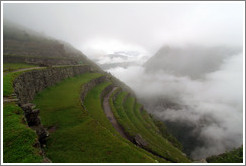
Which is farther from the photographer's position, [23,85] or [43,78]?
[43,78]

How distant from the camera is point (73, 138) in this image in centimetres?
1205

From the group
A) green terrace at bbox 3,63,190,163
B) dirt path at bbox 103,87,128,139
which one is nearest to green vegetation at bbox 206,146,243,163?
dirt path at bbox 103,87,128,139

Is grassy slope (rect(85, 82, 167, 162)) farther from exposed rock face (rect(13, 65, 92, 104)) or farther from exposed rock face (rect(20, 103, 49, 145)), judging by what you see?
exposed rock face (rect(13, 65, 92, 104))

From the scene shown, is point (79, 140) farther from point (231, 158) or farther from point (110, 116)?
point (231, 158)

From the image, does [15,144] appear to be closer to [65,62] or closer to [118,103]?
[118,103]

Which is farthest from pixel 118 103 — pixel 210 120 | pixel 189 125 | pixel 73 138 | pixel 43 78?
pixel 210 120

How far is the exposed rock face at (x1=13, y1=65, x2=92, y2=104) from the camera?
17297 millimetres

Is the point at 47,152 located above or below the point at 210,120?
above

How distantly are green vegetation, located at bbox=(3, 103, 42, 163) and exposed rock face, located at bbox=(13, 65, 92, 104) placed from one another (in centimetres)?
725

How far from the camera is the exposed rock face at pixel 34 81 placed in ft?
56.7

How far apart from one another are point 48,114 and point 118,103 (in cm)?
2231

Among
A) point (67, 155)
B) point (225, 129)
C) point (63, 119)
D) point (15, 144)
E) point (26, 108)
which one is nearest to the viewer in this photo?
point (15, 144)

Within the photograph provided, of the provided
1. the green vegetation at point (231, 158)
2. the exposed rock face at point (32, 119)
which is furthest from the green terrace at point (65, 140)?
the green vegetation at point (231, 158)

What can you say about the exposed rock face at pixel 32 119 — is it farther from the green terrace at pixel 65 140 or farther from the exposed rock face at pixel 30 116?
the green terrace at pixel 65 140
